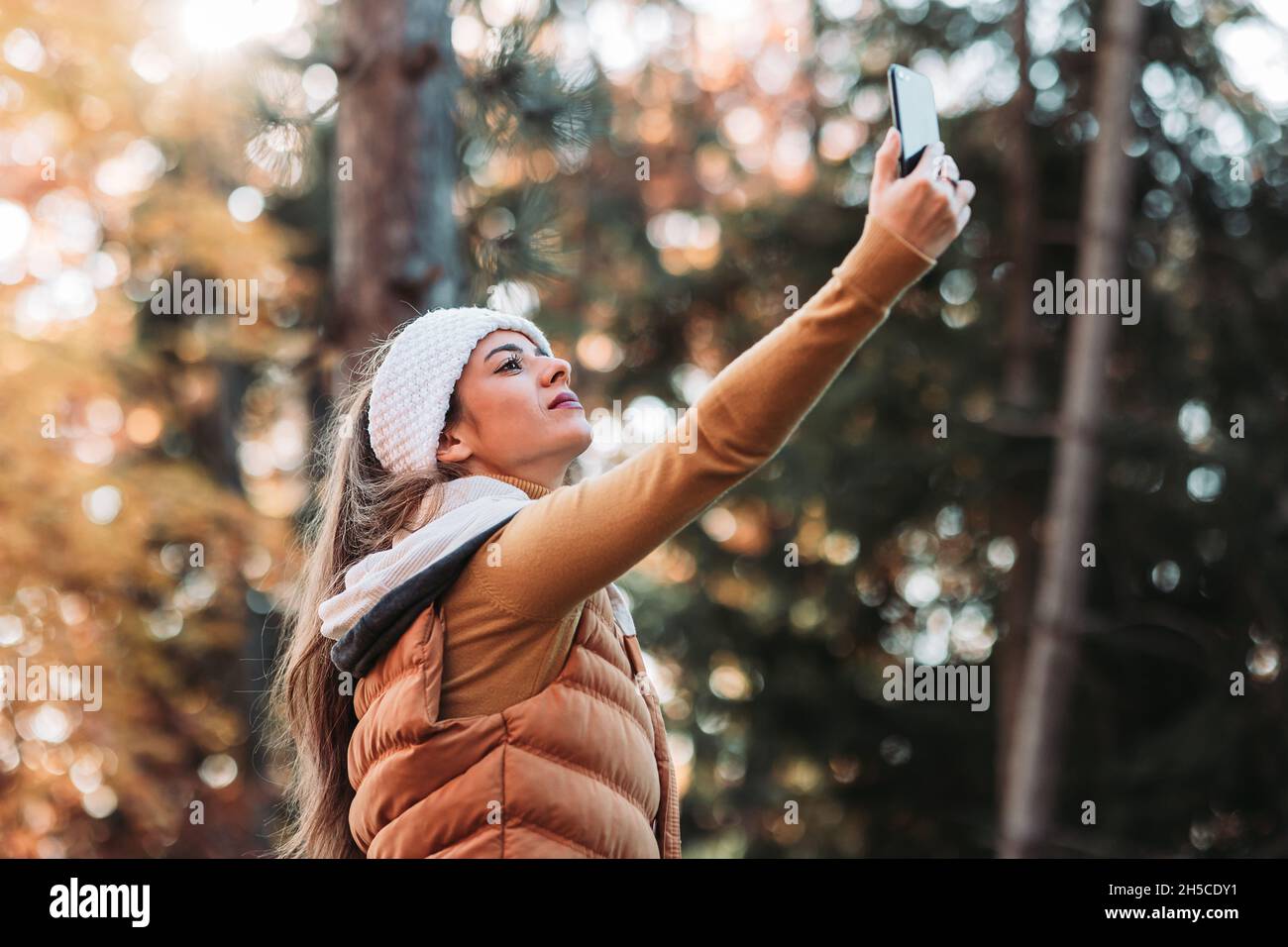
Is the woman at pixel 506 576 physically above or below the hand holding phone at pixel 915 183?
below

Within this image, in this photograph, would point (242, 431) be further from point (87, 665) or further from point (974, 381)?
point (974, 381)

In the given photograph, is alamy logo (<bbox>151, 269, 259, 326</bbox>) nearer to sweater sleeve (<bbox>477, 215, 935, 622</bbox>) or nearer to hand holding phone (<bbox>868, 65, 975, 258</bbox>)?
sweater sleeve (<bbox>477, 215, 935, 622</bbox>)

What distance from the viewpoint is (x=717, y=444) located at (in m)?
1.94

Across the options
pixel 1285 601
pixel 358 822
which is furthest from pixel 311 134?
pixel 1285 601

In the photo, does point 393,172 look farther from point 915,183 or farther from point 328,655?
point 915,183

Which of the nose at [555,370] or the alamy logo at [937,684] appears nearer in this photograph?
the nose at [555,370]

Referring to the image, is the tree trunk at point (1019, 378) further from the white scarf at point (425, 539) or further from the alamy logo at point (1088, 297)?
the white scarf at point (425, 539)

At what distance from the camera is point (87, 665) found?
8.60m

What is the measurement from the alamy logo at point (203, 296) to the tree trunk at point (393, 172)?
2581mm

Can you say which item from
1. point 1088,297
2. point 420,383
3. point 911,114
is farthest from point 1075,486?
point 911,114

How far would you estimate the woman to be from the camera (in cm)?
193
